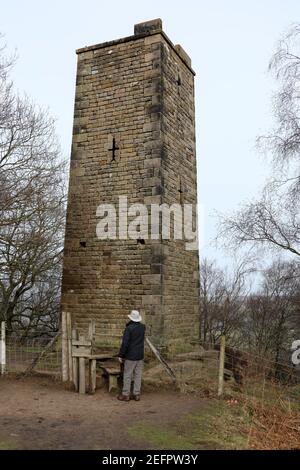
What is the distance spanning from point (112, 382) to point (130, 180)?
16.4ft

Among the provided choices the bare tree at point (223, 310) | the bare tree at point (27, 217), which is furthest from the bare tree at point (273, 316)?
the bare tree at point (27, 217)

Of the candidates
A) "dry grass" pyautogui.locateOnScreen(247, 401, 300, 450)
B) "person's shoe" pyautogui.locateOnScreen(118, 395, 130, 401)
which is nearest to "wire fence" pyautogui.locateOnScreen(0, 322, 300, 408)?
"dry grass" pyautogui.locateOnScreen(247, 401, 300, 450)

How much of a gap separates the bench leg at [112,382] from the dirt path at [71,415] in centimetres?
15

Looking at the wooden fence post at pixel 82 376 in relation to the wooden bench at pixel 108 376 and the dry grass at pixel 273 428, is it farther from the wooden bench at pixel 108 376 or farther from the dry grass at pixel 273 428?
the dry grass at pixel 273 428

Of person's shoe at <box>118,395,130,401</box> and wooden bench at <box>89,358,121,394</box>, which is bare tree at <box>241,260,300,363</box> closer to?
wooden bench at <box>89,358,121,394</box>

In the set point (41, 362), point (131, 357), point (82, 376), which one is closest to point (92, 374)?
point (82, 376)

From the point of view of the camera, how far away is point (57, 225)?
52.0ft

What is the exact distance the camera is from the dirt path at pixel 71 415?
202 inches

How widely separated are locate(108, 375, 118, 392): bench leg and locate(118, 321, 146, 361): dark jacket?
0.73m

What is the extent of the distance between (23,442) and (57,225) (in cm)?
1136

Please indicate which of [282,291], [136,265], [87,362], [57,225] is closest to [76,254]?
[136,265]

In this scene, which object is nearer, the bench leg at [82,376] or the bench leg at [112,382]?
the bench leg at [82,376]

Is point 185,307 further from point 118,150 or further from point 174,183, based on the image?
point 118,150

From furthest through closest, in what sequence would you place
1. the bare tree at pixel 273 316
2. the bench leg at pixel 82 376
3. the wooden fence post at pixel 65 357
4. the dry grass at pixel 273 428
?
the bare tree at pixel 273 316 < the wooden fence post at pixel 65 357 < the bench leg at pixel 82 376 < the dry grass at pixel 273 428
